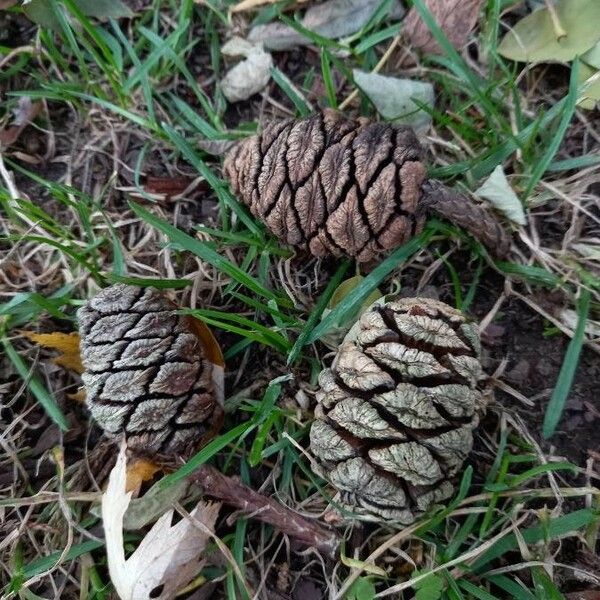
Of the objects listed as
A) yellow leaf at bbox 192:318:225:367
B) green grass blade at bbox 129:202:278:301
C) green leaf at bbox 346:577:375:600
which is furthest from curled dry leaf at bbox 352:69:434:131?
green leaf at bbox 346:577:375:600

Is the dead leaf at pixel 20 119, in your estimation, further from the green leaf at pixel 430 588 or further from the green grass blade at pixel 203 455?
the green leaf at pixel 430 588

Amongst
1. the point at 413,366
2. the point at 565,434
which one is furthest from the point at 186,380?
the point at 565,434

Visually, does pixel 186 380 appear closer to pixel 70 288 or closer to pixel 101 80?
pixel 70 288

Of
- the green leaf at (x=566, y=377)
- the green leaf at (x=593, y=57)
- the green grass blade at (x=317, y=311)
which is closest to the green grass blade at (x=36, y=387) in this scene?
the green grass blade at (x=317, y=311)

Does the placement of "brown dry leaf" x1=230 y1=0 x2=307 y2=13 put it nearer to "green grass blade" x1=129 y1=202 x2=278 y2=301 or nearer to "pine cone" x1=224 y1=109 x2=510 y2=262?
"pine cone" x1=224 y1=109 x2=510 y2=262

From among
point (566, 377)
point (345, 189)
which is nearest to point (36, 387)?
point (345, 189)

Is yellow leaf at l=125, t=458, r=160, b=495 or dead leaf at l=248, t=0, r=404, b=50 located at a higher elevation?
dead leaf at l=248, t=0, r=404, b=50
